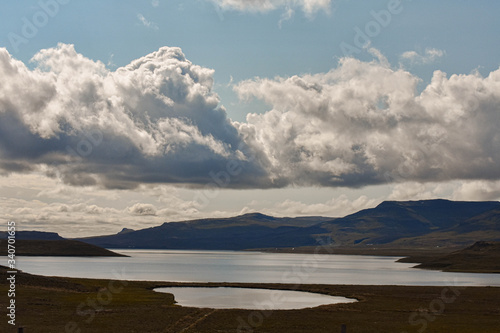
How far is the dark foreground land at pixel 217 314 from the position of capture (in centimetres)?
6362

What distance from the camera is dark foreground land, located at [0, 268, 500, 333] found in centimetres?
6362

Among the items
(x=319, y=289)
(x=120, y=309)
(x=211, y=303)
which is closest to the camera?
(x=120, y=309)

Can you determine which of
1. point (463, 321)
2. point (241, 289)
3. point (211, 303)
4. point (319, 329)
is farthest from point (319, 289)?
point (319, 329)

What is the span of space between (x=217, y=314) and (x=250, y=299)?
2850 cm

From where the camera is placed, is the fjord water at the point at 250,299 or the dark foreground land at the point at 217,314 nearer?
the dark foreground land at the point at 217,314

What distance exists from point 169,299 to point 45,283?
2705 cm

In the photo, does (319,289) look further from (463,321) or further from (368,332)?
(368,332)

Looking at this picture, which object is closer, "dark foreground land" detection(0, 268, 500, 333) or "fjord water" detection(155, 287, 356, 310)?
"dark foreground land" detection(0, 268, 500, 333)

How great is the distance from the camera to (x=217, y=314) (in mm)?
73562

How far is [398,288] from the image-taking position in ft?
414

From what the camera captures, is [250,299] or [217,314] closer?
[217,314]

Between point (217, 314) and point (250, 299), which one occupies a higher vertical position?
point (217, 314)

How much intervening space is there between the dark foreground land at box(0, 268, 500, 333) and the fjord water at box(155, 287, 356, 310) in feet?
16.3

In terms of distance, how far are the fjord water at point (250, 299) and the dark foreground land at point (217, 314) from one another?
16.3 ft
